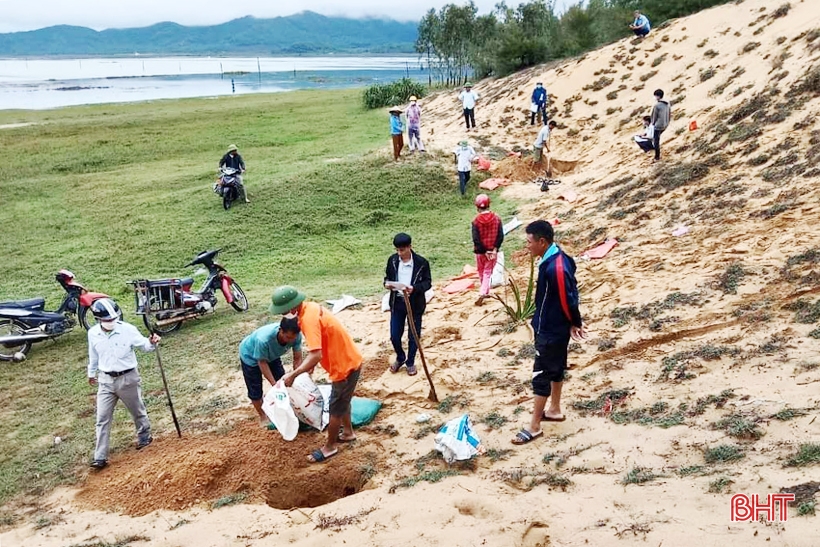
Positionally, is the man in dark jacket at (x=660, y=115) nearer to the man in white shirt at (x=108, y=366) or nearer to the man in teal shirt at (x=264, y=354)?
the man in teal shirt at (x=264, y=354)

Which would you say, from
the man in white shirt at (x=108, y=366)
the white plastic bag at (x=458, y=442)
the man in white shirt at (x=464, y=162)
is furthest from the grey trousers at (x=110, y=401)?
the man in white shirt at (x=464, y=162)

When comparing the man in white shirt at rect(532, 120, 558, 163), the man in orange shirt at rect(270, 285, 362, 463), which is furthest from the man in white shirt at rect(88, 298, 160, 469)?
the man in white shirt at rect(532, 120, 558, 163)

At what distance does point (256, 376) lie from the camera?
5.87 meters

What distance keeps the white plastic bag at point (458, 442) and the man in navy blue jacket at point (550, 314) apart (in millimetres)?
357

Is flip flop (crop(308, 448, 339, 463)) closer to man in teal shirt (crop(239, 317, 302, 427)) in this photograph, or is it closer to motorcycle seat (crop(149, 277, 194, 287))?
man in teal shirt (crop(239, 317, 302, 427))

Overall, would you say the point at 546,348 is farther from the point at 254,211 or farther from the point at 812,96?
the point at 254,211

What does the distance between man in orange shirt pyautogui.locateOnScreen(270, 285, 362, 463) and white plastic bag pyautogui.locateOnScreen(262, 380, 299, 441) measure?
0.23 metres

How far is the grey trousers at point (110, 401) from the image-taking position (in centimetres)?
594

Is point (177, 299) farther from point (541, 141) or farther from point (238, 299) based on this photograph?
point (541, 141)

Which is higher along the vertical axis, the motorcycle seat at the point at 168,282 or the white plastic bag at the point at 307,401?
the motorcycle seat at the point at 168,282

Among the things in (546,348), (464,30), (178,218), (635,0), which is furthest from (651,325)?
(464,30)

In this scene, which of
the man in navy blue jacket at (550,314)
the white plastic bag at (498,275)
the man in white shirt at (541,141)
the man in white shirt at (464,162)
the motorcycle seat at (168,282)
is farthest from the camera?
the man in white shirt at (541,141)

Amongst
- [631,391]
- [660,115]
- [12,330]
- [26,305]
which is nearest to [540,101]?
[660,115]

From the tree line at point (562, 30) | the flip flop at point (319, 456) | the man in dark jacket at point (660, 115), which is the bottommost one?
the flip flop at point (319, 456)
